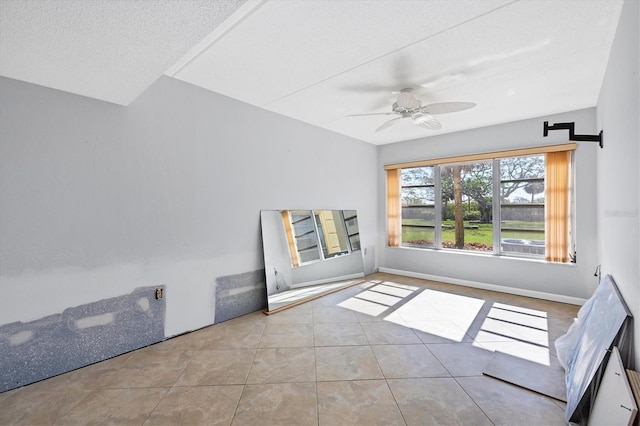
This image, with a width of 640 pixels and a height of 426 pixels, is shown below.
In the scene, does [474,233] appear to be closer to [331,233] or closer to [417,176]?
[417,176]

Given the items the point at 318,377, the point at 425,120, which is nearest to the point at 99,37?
the point at 318,377

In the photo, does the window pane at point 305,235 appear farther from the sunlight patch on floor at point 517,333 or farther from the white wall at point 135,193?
the sunlight patch on floor at point 517,333

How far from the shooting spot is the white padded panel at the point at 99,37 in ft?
4.56

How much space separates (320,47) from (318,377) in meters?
2.71

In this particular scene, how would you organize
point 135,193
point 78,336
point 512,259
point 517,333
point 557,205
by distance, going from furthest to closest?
point 512,259 → point 557,205 → point 517,333 → point 135,193 → point 78,336

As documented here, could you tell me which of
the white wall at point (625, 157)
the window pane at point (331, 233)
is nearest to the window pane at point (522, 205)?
the white wall at point (625, 157)

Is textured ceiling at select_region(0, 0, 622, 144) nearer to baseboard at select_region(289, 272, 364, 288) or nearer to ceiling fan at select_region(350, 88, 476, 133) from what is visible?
ceiling fan at select_region(350, 88, 476, 133)

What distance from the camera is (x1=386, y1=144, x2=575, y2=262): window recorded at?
397 centimetres

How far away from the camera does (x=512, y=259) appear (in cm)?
431

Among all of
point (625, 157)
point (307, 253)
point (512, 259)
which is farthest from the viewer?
point (512, 259)

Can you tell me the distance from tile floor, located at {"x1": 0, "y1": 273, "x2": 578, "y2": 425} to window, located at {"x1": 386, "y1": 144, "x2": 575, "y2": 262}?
1.27 meters

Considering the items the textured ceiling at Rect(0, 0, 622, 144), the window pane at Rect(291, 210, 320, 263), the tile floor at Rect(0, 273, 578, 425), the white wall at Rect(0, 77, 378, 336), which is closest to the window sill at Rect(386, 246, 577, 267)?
the tile floor at Rect(0, 273, 578, 425)

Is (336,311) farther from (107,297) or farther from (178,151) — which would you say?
(178,151)

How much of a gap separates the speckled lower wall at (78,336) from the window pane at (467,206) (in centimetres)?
470
